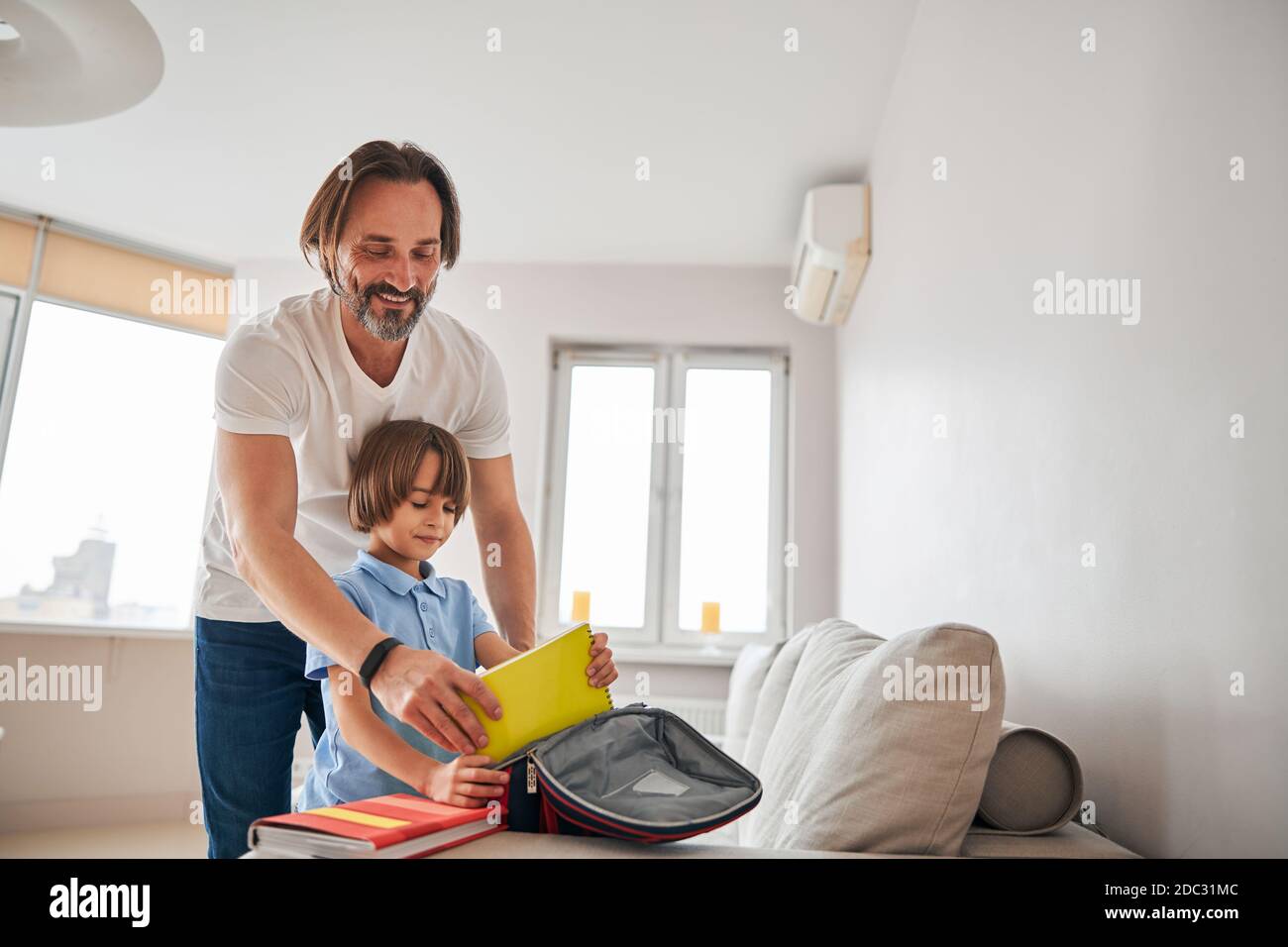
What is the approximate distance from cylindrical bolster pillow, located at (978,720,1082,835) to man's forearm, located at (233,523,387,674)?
0.74 m

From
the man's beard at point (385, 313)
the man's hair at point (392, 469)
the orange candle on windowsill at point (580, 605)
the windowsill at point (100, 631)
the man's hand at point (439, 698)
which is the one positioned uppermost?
the man's beard at point (385, 313)

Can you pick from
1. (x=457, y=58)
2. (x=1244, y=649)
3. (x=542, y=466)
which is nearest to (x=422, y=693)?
(x=1244, y=649)

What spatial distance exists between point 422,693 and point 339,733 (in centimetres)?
27

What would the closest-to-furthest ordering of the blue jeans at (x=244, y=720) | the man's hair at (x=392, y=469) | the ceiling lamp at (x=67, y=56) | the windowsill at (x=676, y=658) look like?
1. the man's hair at (x=392, y=469)
2. the blue jeans at (x=244, y=720)
3. the ceiling lamp at (x=67, y=56)
4. the windowsill at (x=676, y=658)

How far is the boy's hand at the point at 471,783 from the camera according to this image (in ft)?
2.64

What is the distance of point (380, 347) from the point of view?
1.08m

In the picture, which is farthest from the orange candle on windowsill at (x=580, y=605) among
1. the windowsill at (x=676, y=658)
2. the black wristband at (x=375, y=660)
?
the black wristband at (x=375, y=660)

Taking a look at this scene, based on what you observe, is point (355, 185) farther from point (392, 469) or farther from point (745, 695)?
point (745, 695)

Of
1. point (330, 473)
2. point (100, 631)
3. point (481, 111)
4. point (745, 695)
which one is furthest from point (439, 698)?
point (100, 631)

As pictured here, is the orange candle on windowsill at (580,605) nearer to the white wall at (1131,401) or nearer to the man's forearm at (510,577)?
the white wall at (1131,401)

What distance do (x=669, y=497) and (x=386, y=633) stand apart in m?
3.11

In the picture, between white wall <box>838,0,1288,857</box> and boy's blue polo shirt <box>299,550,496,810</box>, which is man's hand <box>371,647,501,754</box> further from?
white wall <box>838,0,1288,857</box>

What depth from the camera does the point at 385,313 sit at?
39.9 inches

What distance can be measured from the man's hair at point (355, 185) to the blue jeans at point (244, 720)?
0.54m
